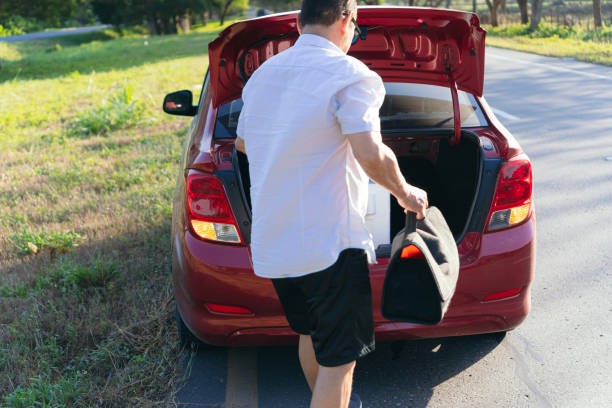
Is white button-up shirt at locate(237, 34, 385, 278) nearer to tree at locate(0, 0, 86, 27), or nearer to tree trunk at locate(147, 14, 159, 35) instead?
tree at locate(0, 0, 86, 27)

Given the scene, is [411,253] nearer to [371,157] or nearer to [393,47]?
[371,157]

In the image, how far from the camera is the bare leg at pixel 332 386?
91.7 inches

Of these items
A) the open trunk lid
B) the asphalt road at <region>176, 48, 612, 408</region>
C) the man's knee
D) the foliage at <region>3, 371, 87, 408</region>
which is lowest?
the asphalt road at <region>176, 48, 612, 408</region>

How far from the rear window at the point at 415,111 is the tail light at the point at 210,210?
40 cm

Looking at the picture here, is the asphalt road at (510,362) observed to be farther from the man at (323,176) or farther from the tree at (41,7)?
the tree at (41,7)

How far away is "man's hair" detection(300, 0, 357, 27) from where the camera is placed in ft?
6.84

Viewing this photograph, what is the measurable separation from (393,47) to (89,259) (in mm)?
2930

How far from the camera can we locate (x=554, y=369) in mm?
3199

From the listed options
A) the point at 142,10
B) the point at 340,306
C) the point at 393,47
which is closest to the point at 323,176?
the point at 340,306

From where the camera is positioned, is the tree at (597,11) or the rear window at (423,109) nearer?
the rear window at (423,109)

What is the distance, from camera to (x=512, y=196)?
3035mm

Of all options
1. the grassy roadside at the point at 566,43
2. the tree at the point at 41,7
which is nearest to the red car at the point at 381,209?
the grassy roadside at the point at 566,43

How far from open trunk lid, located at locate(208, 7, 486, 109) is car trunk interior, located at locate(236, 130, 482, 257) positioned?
32 cm

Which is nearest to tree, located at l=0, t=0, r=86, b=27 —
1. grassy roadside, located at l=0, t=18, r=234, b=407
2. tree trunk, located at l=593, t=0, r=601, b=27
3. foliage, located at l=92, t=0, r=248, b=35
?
foliage, located at l=92, t=0, r=248, b=35
